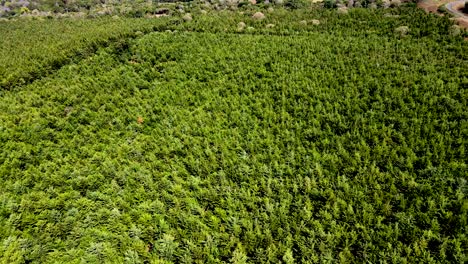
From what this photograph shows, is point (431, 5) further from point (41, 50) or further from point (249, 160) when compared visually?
point (41, 50)

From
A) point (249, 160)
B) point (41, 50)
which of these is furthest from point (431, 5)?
point (41, 50)

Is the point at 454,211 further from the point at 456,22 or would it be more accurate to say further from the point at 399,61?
the point at 456,22

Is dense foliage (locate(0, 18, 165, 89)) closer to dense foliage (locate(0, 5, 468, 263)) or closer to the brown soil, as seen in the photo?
dense foliage (locate(0, 5, 468, 263))

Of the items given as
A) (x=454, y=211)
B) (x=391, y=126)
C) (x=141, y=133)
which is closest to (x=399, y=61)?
(x=391, y=126)

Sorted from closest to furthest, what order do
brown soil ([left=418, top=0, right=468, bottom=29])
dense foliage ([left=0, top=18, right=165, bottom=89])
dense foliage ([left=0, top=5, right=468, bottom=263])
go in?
dense foliage ([left=0, top=5, right=468, bottom=263]), dense foliage ([left=0, top=18, right=165, bottom=89]), brown soil ([left=418, top=0, right=468, bottom=29])

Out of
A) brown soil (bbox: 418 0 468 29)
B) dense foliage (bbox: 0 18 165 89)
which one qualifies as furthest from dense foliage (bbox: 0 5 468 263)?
brown soil (bbox: 418 0 468 29)

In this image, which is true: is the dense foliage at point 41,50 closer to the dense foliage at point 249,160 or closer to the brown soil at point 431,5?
the dense foliage at point 249,160

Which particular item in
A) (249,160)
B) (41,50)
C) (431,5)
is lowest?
(249,160)

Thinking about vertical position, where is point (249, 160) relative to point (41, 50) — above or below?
below

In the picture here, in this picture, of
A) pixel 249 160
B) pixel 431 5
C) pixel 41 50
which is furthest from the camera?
pixel 431 5
